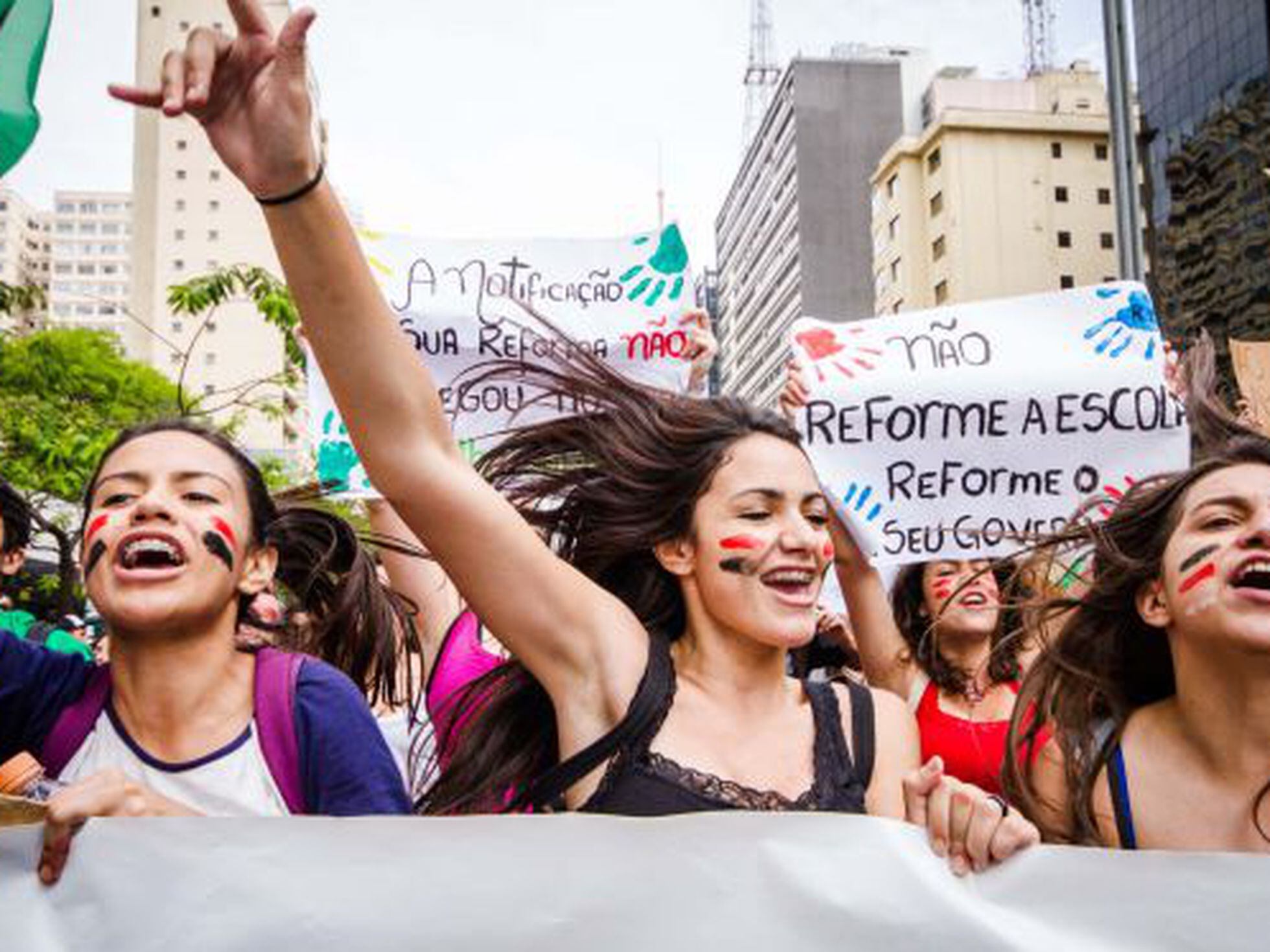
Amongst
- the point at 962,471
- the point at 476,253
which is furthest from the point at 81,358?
the point at 962,471

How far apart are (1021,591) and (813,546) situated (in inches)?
69.3

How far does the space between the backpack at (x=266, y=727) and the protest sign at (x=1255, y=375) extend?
2.88m

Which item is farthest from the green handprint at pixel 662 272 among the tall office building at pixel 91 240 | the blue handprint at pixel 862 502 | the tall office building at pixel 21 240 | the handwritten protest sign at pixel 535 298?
the tall office building at pixel 91 240

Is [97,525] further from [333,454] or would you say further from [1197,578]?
[333,454]

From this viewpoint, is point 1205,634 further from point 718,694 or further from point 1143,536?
point 718,694

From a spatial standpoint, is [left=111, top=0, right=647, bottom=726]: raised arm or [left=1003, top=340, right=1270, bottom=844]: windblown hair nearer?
[left=111, top=0, right=647, bottom=726]: raised arm

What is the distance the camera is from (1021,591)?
4242 mm

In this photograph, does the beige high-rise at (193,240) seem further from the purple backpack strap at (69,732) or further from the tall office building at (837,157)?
the purple backpack strap at (69,732)

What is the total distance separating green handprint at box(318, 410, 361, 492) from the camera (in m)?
4.86

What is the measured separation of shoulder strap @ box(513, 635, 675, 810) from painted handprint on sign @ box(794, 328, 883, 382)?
1.87 m

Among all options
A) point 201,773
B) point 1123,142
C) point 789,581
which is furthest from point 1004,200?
point 201,773

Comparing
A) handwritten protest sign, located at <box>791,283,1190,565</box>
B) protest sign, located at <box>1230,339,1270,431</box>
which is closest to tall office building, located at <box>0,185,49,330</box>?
handwritten protest sign, located at <box>791,283,1190,565</box>

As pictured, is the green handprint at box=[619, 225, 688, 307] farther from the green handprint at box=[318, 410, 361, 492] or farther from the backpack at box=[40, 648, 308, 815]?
the backpack at box=[40, 648, 308, 815]

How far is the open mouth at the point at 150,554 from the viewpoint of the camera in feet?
8.21
